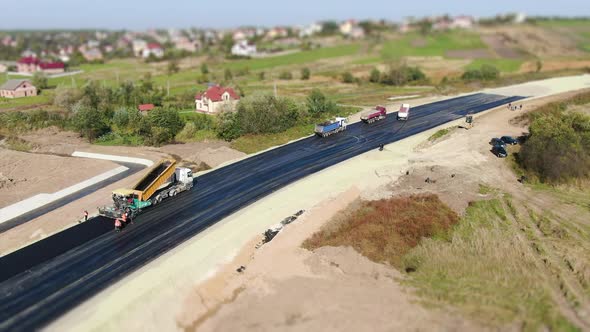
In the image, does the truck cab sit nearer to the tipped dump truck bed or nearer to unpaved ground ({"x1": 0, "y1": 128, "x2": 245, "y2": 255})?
the tipped dump truck bed

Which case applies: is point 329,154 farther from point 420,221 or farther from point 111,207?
point 111,207

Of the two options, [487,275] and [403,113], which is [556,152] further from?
[403,113]

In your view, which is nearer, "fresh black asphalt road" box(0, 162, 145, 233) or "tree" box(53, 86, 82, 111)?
"fresh black asphalt road" box(0, 162, 145, 233)

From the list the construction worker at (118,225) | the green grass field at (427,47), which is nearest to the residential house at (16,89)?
the construction worker at (118,225)

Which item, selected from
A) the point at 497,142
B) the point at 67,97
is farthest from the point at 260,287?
the point at 67,97

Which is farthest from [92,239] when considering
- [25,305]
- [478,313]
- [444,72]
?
[444,72]

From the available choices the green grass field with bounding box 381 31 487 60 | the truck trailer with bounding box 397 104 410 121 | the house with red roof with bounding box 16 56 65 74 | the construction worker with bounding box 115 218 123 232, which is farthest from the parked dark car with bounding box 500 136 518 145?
the house with red roof with bounding box 16 56 65 74
